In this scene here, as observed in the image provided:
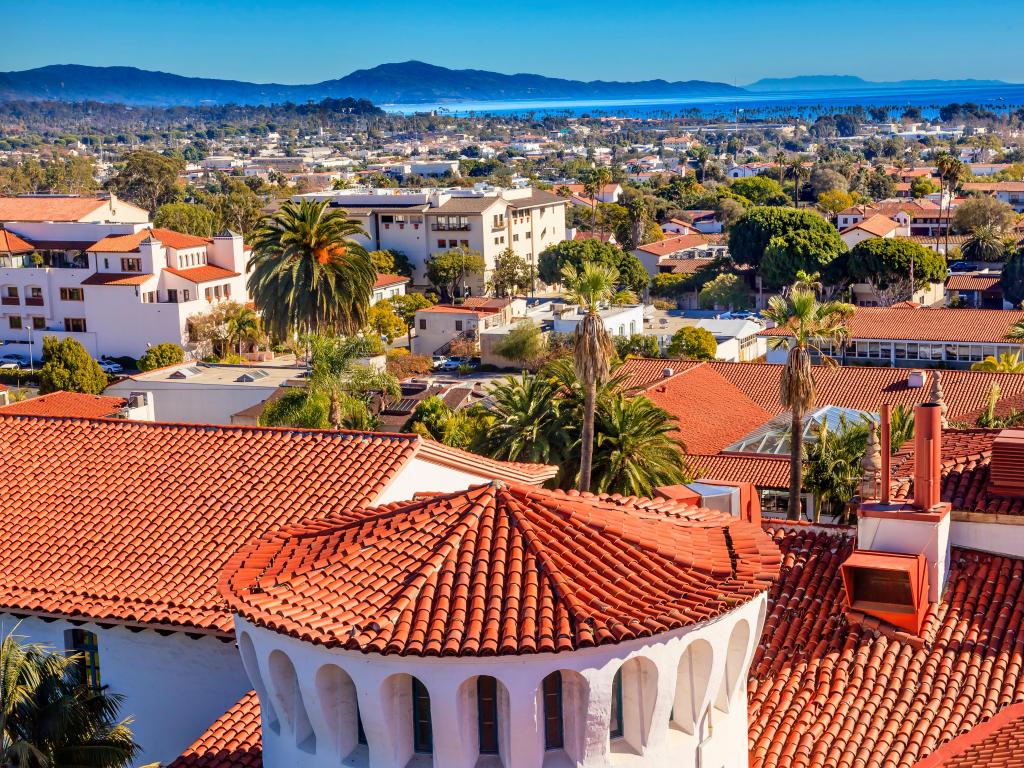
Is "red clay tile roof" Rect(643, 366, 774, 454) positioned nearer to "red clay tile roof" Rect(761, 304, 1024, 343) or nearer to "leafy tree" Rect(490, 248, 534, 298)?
"red clay tile roof" Rect(761, 304, 1024, 343)

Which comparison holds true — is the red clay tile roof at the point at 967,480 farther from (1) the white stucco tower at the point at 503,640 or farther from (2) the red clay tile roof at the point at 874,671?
(1) the white stucco tower at the point at 503,640

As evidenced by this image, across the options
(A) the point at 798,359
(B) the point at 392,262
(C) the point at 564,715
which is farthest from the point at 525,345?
(C) the point at 564,715

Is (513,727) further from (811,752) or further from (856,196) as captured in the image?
(856,196)

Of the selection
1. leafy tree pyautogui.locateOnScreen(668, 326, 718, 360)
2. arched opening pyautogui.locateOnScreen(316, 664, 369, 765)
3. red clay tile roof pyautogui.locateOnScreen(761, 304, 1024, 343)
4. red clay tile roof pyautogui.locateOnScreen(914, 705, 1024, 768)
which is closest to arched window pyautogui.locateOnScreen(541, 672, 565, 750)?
arched opening pyautogui.locateOnScreen(316, 664, 369, 765)

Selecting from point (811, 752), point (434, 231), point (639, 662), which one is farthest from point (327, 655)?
point (434, 231)

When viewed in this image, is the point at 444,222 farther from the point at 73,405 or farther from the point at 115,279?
the point at 73,405
